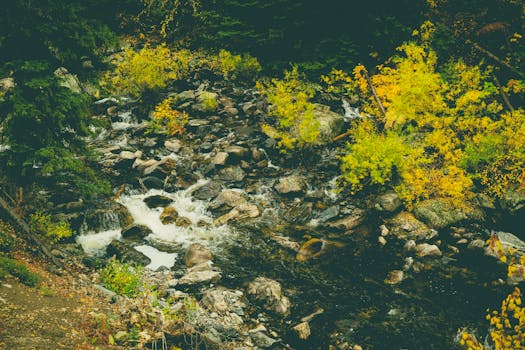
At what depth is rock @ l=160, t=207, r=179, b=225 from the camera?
12000 mm

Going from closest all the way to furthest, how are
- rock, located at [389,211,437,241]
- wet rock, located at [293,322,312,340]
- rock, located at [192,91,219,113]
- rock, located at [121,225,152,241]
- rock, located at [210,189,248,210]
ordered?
wet rock, located at [293,322,312,340], rock, located at [121,225,152,241], rock, located at [389,211,437,241], rock, located at [210,189,248,210], rock, located at [192,91,219,113]

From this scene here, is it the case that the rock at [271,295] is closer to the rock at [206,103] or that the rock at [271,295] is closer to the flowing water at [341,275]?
the flowing water at [341,275]

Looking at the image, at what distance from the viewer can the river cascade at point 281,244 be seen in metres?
8.44

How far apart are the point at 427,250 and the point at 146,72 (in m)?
14.6

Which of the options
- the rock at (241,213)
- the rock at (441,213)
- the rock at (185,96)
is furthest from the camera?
the rock at (185,96)

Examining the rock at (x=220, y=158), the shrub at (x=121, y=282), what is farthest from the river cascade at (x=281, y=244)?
the shrub at (x=121, y=282)

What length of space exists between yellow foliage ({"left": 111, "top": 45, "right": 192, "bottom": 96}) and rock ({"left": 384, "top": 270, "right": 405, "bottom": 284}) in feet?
A: 44.6

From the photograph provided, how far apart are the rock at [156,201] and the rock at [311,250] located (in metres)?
4.91

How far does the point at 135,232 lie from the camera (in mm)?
11266

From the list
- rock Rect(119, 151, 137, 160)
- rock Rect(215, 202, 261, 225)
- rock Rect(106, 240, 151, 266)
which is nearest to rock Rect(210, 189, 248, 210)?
rock Rect(215, 202, 261, 225)

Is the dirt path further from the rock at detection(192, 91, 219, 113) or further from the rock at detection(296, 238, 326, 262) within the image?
the rock at detection(192, 91, 219, 113)

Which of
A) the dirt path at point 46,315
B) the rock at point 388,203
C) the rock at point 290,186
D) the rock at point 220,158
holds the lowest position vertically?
the rock at point 388,203

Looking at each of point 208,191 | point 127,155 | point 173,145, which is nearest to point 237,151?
point 208,191

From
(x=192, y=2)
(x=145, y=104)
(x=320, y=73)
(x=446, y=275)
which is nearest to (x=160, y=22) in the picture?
(x=192, y=2)
